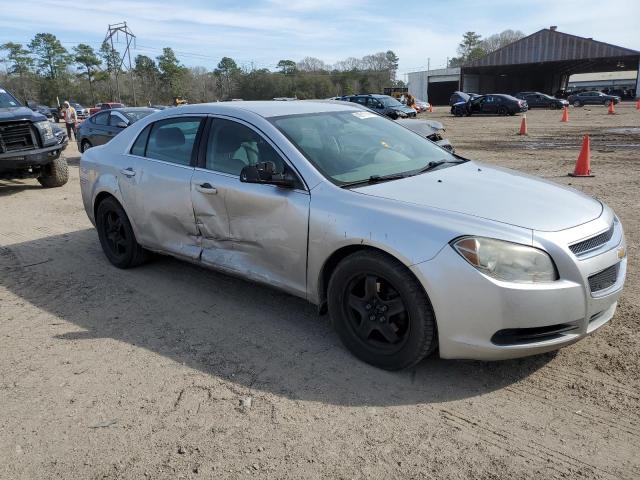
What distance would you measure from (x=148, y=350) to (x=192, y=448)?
1207mm

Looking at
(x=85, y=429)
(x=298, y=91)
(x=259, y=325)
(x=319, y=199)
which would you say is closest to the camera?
(x=85, y=429)

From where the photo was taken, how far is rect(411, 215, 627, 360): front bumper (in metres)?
2.85

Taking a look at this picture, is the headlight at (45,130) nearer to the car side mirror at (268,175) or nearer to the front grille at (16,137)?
the front grille at (16,137)

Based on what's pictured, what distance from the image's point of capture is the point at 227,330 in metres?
4.02

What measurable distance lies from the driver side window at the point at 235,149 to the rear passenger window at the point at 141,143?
1.03m

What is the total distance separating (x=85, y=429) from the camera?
2916 mm

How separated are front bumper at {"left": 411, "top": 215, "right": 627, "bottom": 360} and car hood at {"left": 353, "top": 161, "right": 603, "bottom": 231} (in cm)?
16

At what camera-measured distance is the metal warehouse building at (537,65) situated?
58.5 meters

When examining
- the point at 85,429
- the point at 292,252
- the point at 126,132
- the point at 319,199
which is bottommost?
the point at 85,429

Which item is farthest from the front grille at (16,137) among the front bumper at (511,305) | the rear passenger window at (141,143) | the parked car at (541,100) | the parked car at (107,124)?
the parked car at (541,100)

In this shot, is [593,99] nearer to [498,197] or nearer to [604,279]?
[498,197]

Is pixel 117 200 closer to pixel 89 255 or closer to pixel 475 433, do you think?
pixel 89 255

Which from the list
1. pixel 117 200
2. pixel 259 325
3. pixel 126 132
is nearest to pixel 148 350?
pixel 259 325

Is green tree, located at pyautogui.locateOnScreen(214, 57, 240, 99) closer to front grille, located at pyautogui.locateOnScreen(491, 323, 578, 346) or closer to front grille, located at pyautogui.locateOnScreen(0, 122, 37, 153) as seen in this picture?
front grille, located at pyautogui.locateOnScreen(0, 122, 37, 153)
